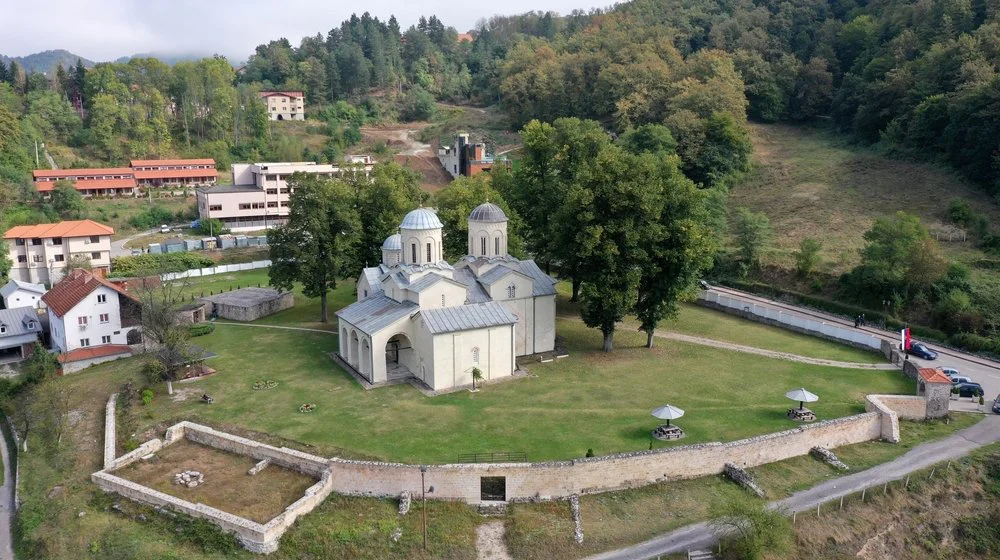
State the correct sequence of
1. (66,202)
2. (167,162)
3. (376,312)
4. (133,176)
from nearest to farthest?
1. (376,312)
2. (66,202)
3. (133,176)
4. (167,162)

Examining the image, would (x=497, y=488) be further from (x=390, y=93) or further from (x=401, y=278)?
(x=390, y=93)

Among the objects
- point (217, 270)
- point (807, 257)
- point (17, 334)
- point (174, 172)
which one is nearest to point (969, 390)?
point (807, 257)

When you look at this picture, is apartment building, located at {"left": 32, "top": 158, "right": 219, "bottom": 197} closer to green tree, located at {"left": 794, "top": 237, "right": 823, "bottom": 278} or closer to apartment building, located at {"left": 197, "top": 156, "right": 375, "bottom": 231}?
Result: apartment building, located at {"left": 197, "top": 156, "right": 375, "bottom": 231}

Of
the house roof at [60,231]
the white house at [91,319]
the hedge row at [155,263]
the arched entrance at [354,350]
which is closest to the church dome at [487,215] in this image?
the arched entrance at [354,350]

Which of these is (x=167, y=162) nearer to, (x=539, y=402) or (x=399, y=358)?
(x=399, y=358)

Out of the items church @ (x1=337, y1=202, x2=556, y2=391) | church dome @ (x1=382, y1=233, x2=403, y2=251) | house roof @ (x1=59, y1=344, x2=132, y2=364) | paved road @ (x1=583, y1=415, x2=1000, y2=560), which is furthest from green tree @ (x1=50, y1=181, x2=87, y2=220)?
paved road @ (x1=583, y1=415, x2=1000, y2=560)

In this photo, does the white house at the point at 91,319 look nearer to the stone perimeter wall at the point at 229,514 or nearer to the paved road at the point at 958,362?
the stone perimeter wall at the point at 229,514

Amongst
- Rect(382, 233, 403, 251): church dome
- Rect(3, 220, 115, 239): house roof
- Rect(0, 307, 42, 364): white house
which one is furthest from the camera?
Rect(3, 220, 115, 239): house roof
